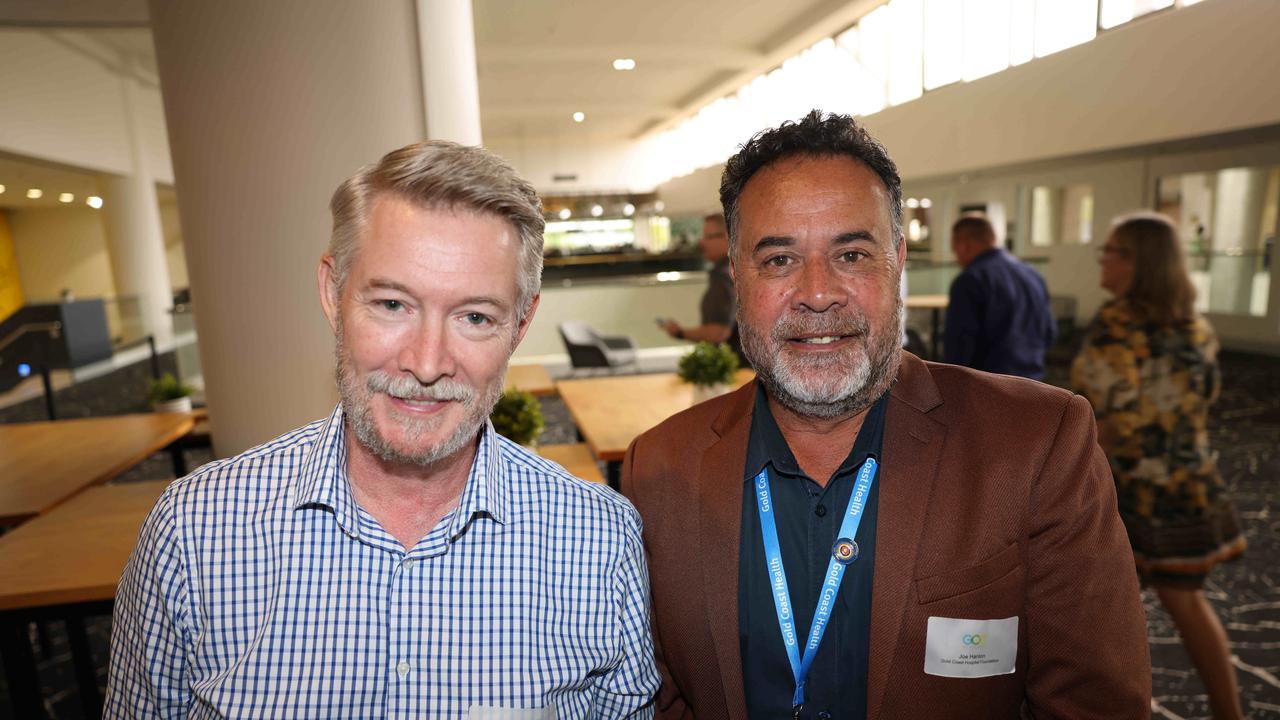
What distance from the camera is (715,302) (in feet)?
19.2

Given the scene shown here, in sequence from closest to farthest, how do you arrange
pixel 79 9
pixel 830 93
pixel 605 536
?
pixel 605 536, pixel 79 9, pixel 830 93

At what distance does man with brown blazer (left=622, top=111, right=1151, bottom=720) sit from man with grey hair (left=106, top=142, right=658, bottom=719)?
283mm

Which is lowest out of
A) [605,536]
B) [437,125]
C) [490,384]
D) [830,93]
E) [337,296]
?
[605,536]

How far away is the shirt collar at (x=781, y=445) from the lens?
1.46 meters

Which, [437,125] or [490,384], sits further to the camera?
[437,125]

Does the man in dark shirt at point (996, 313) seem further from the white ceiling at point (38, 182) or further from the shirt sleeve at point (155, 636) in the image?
the white ceiling at point (38, 182)

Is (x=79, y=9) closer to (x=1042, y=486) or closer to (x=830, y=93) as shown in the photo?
(x=1042, y=486)

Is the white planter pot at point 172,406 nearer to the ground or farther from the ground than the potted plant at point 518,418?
nearer to the ground

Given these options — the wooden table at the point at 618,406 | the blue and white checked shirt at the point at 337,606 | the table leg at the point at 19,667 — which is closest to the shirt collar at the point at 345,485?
the blue and white checked shirt at the point at 337,606

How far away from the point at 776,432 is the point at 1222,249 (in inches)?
525

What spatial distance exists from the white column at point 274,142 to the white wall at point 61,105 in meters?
9.59

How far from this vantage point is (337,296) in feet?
4.40

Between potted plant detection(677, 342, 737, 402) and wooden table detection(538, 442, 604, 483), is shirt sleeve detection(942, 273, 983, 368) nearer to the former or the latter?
potted plant detection(677, 342, 737, 402)

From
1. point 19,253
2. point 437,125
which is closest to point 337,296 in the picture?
point 437,125
